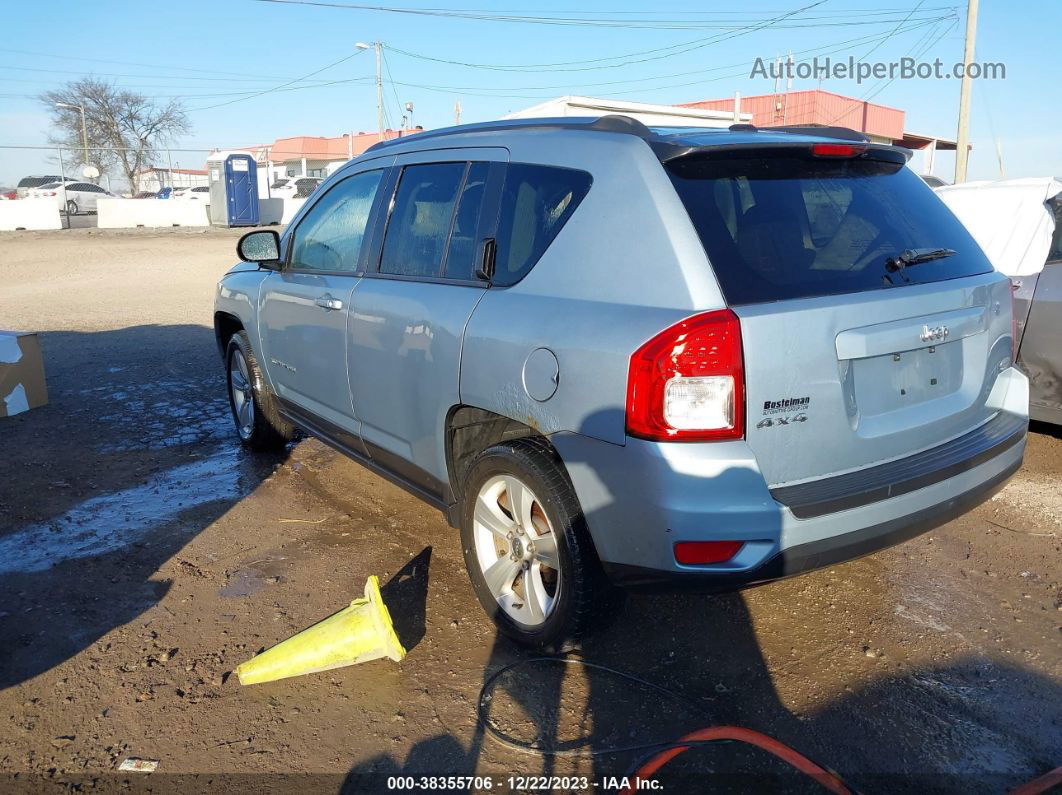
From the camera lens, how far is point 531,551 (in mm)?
3164

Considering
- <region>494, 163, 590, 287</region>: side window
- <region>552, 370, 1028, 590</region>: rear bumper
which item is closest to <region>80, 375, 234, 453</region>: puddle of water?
<region>494, 163, 590, 287</region>: side window

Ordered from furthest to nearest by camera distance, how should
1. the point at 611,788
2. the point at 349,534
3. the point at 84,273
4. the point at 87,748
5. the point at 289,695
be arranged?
the point at 84,273 → the point at 349,534 → the point at 289,695 → the point at 87,748 → the point at 611,788

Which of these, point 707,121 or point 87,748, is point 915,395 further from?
point 707,121

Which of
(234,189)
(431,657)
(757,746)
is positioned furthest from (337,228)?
(234,189)

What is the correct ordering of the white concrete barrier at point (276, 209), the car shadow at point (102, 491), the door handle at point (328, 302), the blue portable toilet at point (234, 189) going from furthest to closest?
the white concrete barrier at point (276, 209) → the blue portable toilet at point (234, 189) → the door handle at point (328, 302) → the car shadow at point (102, 491)

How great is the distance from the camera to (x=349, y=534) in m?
4.46

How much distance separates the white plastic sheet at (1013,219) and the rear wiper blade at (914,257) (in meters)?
2.36

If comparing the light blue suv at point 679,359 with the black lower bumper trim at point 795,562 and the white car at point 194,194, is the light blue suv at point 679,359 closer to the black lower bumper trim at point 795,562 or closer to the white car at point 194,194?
the black lower bumper trim at point 795,562

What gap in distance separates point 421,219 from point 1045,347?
376 cm

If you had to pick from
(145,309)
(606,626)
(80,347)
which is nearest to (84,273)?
(145,309)

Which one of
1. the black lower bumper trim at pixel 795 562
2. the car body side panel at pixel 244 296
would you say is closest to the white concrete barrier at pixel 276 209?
the car body side panel at pixel 244 296

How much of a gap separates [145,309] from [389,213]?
10.0 metres

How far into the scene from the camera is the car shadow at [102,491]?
3604 mm

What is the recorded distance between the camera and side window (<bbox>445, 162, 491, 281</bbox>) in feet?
11.3
